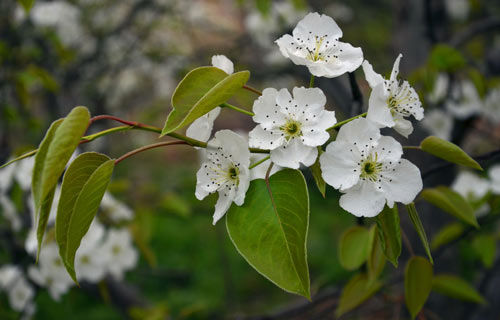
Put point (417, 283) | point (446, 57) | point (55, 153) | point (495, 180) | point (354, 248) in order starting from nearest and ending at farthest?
point (55, 153) < point (417, 283) < point (354, 248) < point (495, 180) < point (446, 57)

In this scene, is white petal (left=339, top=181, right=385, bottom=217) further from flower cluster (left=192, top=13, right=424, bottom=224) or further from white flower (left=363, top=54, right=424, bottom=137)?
white flower (left=363, top=54, right=424, bottom=137)

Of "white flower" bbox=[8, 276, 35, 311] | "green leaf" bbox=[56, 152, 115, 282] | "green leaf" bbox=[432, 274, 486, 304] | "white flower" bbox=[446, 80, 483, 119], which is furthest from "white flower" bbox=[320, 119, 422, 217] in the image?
"white flower" bbox=[8, 276, 35, 311]

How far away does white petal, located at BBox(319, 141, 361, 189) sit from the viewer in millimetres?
729

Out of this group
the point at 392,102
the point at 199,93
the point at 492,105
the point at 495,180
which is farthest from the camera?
the point at 492,105

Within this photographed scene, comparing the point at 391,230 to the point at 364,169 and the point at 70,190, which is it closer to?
the point at 364,169

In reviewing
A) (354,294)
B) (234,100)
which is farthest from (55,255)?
(234,100)

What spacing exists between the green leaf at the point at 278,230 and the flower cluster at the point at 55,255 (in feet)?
3.47

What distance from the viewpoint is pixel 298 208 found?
27.6 inches

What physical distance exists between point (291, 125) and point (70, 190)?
37cm

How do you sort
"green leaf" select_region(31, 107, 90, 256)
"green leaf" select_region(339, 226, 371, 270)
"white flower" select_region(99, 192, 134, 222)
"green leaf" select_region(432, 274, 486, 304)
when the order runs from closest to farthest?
"green leaf" select_region(31, 107, 90, 256) < "green leaf" select_region(339, 226, 371, 270) < "green leaf" select_region(432, 274, 486, 304) < "white flower" select_region(99, 192, 134, 222)

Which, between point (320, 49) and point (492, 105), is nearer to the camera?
point (320, 49)

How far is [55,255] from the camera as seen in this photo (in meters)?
1.68

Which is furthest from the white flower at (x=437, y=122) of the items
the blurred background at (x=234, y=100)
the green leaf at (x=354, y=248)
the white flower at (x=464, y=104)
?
the green leaf at (x=354, y=248)

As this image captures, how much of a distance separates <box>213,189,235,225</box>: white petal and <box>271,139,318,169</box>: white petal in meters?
0.09
